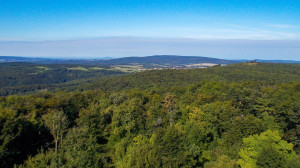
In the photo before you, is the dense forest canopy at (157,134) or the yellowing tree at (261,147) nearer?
the dense forest canopy at (157,134)

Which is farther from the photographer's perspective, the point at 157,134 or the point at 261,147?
the point at 157,134

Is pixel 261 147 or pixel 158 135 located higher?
pixel 158 135

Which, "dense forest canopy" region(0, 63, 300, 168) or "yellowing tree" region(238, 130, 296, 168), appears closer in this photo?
"dense forest canopy" region(0, 63, 300, 168)

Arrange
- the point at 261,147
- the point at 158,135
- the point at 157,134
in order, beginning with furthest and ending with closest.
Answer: the point at 157,134 < the point at 158,135 < the point at 261,147

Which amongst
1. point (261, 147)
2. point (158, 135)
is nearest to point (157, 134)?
point (158, 135)

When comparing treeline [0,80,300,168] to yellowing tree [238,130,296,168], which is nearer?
treeline [0,80,300,168]

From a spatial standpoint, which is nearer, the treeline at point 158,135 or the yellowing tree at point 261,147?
the treeline at point 158,135

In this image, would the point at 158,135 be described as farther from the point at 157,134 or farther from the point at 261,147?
the point at 261,147

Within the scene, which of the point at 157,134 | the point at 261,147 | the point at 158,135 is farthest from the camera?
the point at 157,134

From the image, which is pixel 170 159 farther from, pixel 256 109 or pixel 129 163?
pixel 256 109
